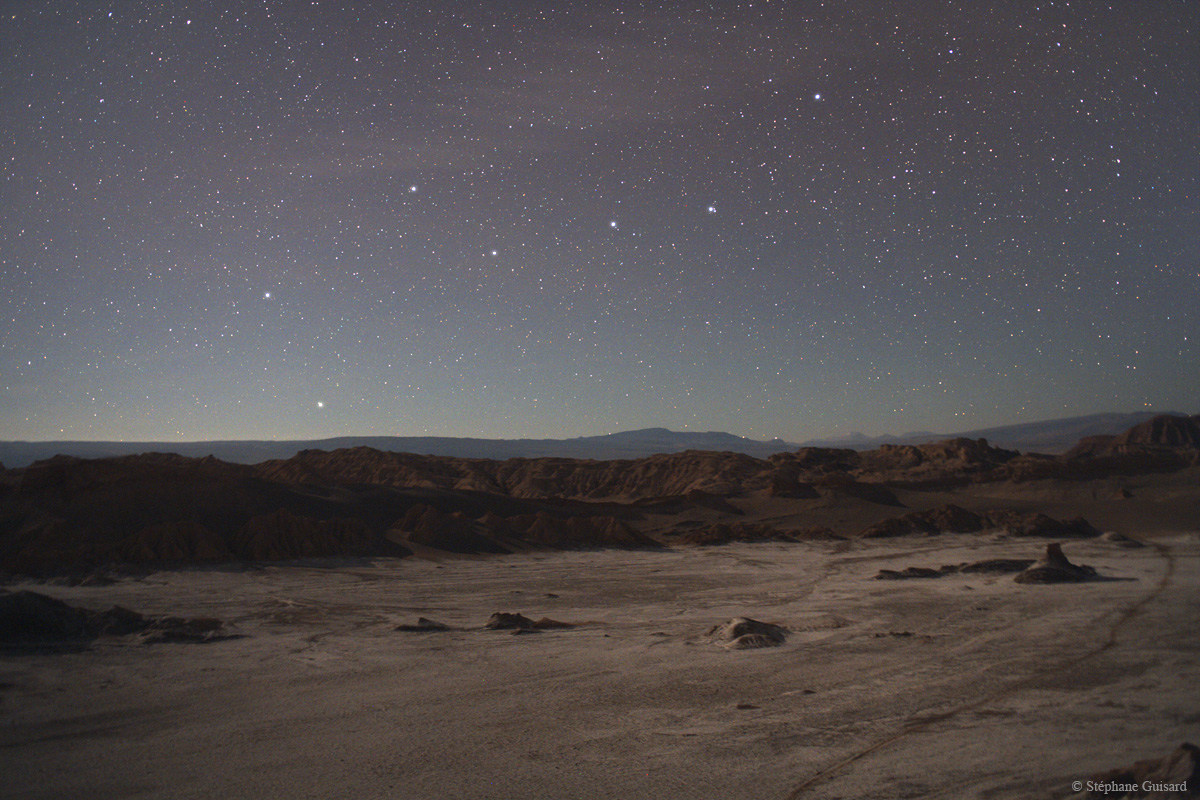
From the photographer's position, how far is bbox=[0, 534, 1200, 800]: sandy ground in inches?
299

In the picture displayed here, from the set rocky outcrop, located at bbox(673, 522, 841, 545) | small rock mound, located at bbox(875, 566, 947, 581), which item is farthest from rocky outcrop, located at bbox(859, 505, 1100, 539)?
small rock mound, located at bbox(875, 566, 947, 581)

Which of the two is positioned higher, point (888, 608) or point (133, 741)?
point (133, 741)

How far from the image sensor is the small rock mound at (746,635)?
46.8 ft

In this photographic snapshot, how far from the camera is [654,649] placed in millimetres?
14234

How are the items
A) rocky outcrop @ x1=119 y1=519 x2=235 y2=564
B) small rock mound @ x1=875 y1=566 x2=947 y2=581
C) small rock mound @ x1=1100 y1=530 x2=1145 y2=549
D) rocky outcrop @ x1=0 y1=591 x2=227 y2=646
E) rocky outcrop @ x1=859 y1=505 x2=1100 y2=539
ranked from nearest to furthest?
rocky outcrop @ x1=0 y1=591 x2=227 y2=646 < small rock mound @ x1=875 y1=566 x2=947 y2=581 < rocky outcrop @ x1=119 y1=519 x2=235 y2=564 < small rock mound @ x1=1100 y1=530 x2=1145 y2=549 < rocky outcrop @ x1=859 y1=505 x2=1100 y2=539

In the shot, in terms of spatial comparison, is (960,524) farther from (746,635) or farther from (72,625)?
(72,625)

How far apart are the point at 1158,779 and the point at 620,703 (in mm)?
6666

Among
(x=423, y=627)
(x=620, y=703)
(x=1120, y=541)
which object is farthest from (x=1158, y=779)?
(x=1120, y=541)

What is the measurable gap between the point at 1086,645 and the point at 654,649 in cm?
899

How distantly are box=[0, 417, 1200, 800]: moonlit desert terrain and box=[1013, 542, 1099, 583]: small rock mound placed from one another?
1.03ft

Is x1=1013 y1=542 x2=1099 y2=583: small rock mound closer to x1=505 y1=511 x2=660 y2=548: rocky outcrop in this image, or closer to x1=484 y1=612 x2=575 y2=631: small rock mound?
x1=484 y1=612 x2=575 y2=631: small rock mound

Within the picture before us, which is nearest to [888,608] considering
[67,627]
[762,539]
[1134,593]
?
[1134,593]

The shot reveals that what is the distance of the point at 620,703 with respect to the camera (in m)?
10.4

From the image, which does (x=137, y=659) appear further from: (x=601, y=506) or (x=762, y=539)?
(x=601, y=506)
